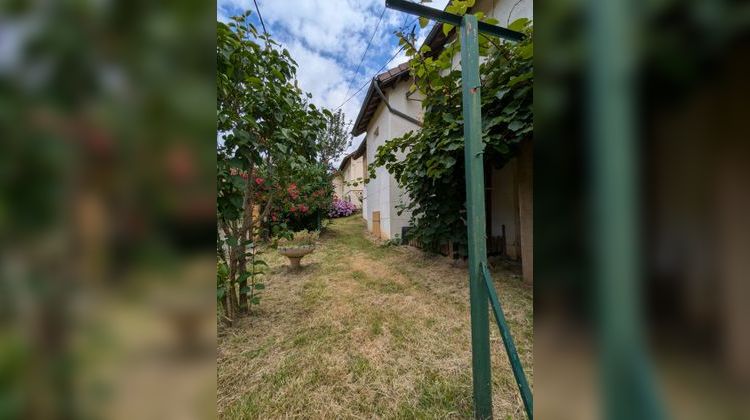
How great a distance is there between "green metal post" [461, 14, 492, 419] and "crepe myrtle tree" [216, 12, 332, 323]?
1352mm

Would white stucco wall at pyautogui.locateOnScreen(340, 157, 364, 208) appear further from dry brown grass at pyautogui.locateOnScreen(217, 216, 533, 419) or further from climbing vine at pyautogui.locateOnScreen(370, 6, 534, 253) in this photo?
dry brown grass at pyautogui.locateOnScreen(217, 216, 533, 419)

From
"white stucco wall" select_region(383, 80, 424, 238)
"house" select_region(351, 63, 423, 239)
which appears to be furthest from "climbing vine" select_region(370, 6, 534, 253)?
"white stucco wall" select_region(383, 80, 424, 238)

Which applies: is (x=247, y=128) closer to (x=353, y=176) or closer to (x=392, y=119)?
(x=392, y=119)

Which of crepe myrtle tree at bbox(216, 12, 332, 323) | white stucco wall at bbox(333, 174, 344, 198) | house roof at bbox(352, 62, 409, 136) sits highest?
house roof at bbox(352, 62, 409, 136)

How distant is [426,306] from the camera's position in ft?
9.32
